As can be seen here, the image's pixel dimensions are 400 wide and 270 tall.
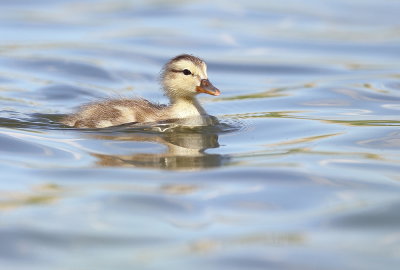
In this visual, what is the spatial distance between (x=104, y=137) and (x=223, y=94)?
2813 millimetres

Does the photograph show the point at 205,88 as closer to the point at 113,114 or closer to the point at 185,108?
the point at 185,108

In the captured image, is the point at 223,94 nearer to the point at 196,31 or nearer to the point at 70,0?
the point at 196,31

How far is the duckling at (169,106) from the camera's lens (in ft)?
25.3

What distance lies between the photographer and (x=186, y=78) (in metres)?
7.88

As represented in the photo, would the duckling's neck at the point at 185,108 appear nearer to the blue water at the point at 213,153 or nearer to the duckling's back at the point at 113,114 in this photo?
the duckling's back at the point at 113,114

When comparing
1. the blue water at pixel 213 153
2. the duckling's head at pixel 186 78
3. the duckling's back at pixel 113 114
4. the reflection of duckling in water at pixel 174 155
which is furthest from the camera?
the duckling's head at pixel 186 78

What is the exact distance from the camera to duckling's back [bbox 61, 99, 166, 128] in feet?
25.2

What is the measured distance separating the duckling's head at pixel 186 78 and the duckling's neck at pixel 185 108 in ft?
0.13

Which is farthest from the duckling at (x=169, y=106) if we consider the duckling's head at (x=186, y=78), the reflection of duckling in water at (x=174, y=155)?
the reflection of duckling in water at (x=174, y=155)

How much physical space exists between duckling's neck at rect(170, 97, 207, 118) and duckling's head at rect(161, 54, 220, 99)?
0.04m

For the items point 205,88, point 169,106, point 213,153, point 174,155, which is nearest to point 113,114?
point 169,106

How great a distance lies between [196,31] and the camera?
1320 centimetres

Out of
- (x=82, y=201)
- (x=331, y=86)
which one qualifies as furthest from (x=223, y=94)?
(x=82, y=201)

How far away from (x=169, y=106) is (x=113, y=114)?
21.8 inches
